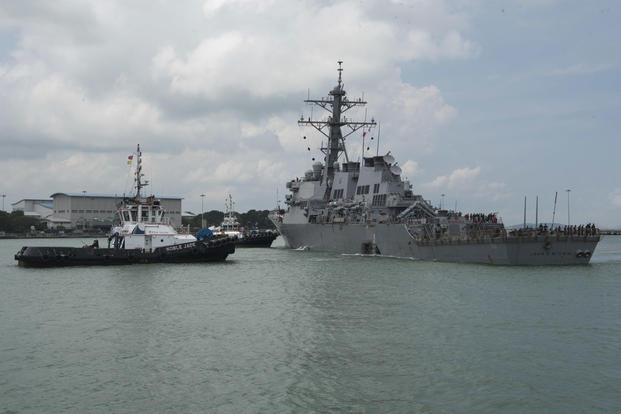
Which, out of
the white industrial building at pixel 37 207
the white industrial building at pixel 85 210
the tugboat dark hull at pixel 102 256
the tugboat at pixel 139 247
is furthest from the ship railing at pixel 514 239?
the white industrial building at pixel 37 207

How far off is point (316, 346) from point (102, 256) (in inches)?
1010

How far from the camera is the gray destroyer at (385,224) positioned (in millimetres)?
34719

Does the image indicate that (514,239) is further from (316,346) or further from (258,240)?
(258,240)

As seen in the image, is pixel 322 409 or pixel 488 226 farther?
pixel 488 226

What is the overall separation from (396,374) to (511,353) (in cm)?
363

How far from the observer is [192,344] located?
16609 mm

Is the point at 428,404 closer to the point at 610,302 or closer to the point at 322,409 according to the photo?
the point at 322,409

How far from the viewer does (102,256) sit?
38219 mm

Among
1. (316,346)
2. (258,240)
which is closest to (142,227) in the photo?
(316,346)

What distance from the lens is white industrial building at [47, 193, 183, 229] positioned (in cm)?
13688

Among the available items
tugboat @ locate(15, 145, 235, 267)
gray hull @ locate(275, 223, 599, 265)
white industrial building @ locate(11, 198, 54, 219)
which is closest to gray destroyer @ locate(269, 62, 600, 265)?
gray hull @ locate(275, 223, 599, 265)

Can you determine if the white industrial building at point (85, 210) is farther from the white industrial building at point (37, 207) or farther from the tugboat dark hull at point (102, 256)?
the tugboat dark hull at point (102, 256)

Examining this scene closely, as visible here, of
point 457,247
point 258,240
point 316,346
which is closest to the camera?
point 316,346

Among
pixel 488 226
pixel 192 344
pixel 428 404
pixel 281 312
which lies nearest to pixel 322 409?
pixel 428 404
